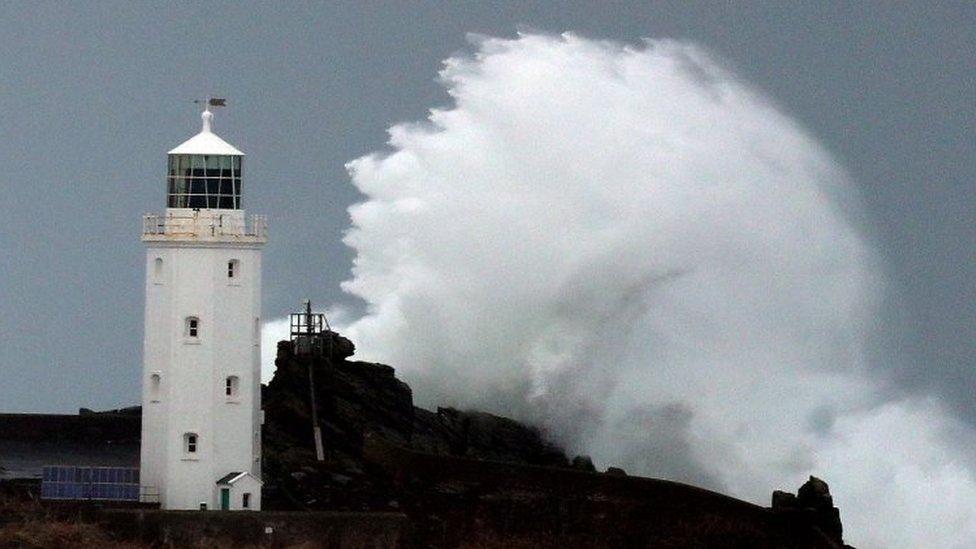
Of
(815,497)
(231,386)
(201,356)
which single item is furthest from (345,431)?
(815,497)

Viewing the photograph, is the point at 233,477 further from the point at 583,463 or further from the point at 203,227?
the point at 583,463

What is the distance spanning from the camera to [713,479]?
210 feet

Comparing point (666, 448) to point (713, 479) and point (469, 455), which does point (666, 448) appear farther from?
point (469, 455)

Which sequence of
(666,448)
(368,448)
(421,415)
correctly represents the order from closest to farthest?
1. (368,448)
2. (421,415)
3. (666,448)

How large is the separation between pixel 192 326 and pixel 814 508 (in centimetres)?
964

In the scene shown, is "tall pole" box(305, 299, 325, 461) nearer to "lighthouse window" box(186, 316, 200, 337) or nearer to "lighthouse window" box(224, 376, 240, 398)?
"lighthouse window" box(224, 376, 240, 398)

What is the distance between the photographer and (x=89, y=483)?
52.8 metres

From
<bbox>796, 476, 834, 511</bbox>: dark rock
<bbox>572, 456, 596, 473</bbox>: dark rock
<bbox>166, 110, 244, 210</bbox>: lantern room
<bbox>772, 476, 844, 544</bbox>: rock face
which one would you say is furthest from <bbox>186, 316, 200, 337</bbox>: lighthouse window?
<bbox>572, 456, 596, 473</bbox>: dark rock

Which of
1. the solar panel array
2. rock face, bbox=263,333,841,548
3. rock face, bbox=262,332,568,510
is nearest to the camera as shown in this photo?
the solar panel array

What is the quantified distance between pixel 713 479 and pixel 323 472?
10510 mm

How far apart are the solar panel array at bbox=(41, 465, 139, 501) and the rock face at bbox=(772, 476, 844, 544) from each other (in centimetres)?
949

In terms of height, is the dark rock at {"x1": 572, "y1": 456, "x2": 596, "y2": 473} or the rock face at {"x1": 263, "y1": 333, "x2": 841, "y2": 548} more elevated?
the dark rock at {"x1": 572, "y1": 456, "x2": 596, "y2": 473}

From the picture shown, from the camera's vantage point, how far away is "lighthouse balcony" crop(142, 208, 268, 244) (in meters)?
52.7

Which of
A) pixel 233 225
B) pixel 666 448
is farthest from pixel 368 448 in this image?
pixel 666 448
